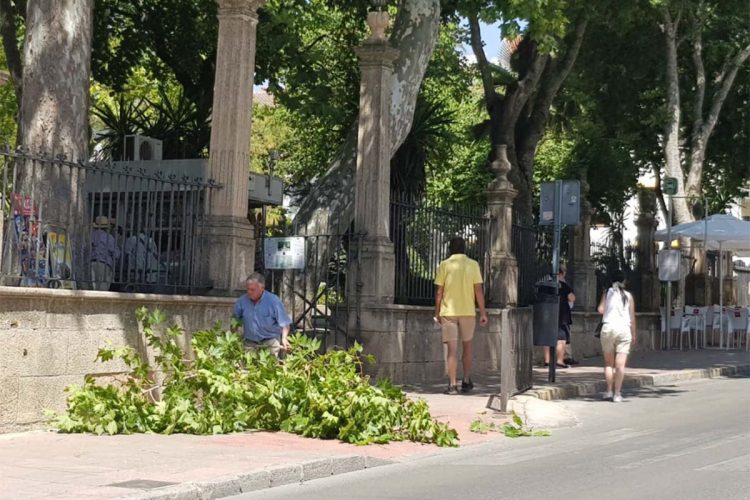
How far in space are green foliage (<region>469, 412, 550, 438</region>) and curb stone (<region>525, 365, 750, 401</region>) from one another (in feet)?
9.74

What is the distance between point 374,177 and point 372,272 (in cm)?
129

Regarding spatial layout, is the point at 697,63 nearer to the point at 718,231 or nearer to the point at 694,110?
the point at 694,110

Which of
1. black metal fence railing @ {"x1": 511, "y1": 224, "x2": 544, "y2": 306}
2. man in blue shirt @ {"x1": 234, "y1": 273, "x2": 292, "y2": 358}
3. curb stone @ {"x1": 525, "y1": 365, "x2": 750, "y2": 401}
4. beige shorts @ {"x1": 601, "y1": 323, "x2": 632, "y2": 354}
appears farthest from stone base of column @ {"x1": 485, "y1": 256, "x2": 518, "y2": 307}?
man in blue shirt @ {"x1": 234, "y1": 273, "x2": 292, "y2": 358}

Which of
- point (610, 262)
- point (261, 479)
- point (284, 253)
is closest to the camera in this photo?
point (261, 479)

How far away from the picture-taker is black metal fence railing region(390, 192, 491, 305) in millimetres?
16844

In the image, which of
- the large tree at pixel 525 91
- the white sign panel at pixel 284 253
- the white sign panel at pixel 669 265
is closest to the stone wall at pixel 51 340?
the white sign panel at pixel 284 253

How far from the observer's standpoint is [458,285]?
15.2 metres

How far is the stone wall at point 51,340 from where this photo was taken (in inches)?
418

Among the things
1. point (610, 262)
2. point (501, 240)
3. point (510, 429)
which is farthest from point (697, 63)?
point (510, 429)

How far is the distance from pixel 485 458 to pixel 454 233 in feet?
26.0

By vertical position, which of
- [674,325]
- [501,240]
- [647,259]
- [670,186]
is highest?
[670,186]

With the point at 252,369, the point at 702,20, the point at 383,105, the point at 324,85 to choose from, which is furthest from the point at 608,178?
the point at 252,369

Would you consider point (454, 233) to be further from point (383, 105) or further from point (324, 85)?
point (324, 85)

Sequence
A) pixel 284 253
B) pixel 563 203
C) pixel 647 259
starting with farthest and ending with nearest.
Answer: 1. pixel 647 259
2. pixel 563 203
3. pixel 284 253
